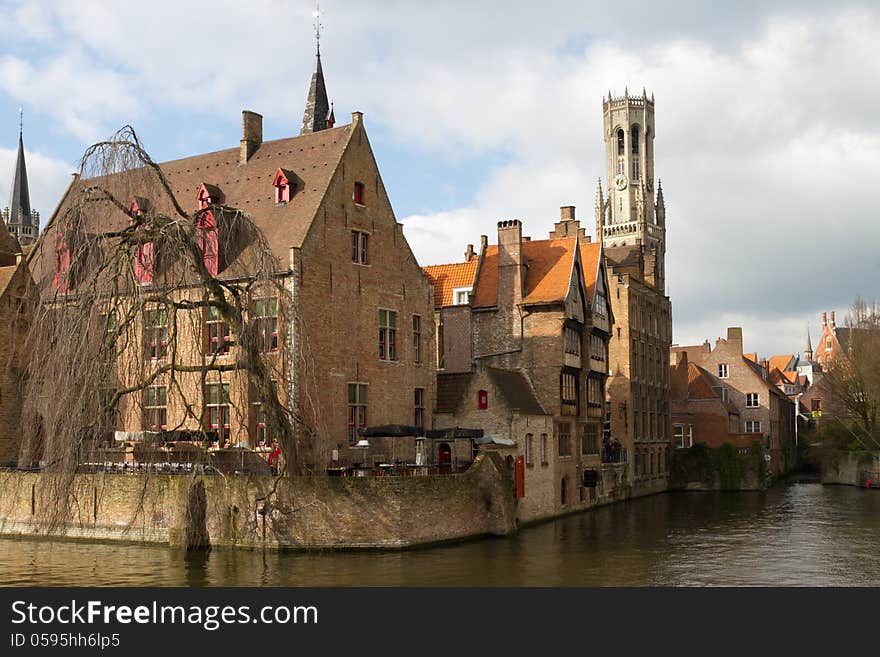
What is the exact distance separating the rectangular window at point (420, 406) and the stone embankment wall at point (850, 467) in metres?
30.2

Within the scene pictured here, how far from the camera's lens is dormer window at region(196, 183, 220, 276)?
23.7m

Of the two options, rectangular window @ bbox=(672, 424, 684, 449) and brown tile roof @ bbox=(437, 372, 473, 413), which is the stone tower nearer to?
rectangular window @ bbox=(672, 424, 684, 449)

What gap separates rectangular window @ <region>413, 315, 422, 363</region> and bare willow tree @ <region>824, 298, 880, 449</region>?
29726mm

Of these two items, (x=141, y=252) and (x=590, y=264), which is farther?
(x=590, y=264)

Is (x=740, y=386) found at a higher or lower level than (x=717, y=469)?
higher

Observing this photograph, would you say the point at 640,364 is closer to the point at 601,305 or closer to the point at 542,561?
the point at 601,305

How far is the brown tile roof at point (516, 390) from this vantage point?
34.1 meters

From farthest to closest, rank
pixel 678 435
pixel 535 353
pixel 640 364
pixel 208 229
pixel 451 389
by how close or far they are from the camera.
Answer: pixel 678 435
pixel 640 364
pixel 535 353
pixel 451 389
pixel 208 229

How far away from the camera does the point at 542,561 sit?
24.8 m

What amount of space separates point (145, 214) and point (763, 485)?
4116 centimetres

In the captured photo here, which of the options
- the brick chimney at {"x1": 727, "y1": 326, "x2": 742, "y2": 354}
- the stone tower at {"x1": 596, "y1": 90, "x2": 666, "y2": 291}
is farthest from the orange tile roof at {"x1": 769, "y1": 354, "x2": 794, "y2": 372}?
the brick chimney at {"x1": 727, "y1": 326, "x2": 742, "y2": 354}

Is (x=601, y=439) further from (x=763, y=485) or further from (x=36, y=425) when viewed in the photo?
(x=36, y=425)

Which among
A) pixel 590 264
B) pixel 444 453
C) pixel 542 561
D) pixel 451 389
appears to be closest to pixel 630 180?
pixel 590 264

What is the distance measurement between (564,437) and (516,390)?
371cm
